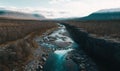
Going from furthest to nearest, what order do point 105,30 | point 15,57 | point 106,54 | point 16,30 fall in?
point 16,30 → point 105,30 → point 15,57 → point 106,54

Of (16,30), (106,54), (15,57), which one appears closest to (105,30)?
(16,30)

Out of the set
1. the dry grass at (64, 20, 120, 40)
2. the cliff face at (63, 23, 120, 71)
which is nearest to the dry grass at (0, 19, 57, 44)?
the dry grass at (64, 20, 120, 40)

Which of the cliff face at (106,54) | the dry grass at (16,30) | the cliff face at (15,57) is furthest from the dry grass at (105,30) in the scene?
the dry grass at (16,30)

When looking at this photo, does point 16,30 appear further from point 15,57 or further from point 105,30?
point 15,57

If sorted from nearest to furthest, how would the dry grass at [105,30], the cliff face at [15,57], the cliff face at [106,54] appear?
the cliff face at [106,54], the cliff face at [15,57], the dry grass at [105,30]

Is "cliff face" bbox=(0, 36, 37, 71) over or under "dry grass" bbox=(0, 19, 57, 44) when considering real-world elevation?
over

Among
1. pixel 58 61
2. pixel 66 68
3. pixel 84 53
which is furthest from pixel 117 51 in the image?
pixel 84 53

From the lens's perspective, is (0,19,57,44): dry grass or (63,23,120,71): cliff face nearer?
(63,23,120,71): cliff face

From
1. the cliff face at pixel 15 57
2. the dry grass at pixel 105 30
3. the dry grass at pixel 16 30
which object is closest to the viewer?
the cliff face at pixel 15 57

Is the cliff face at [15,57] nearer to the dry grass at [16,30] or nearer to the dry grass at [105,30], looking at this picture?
the dry grass at [16,30]

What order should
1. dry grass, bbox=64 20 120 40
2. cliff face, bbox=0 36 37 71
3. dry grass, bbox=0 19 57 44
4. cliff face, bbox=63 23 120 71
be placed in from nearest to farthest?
cliff face, bbox=63 23 120 71
cliff face, bbox=0 36 37 71
dry grass, bbox=64 20 120 40
dry grass, bbox=0 19 57 44

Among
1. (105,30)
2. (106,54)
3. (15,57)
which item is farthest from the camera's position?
(105,30)

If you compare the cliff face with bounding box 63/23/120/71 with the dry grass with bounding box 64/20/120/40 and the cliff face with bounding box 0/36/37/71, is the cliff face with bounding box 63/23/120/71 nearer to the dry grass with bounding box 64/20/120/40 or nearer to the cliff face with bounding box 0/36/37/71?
the dry grass with bounding box 64/20/120/40
